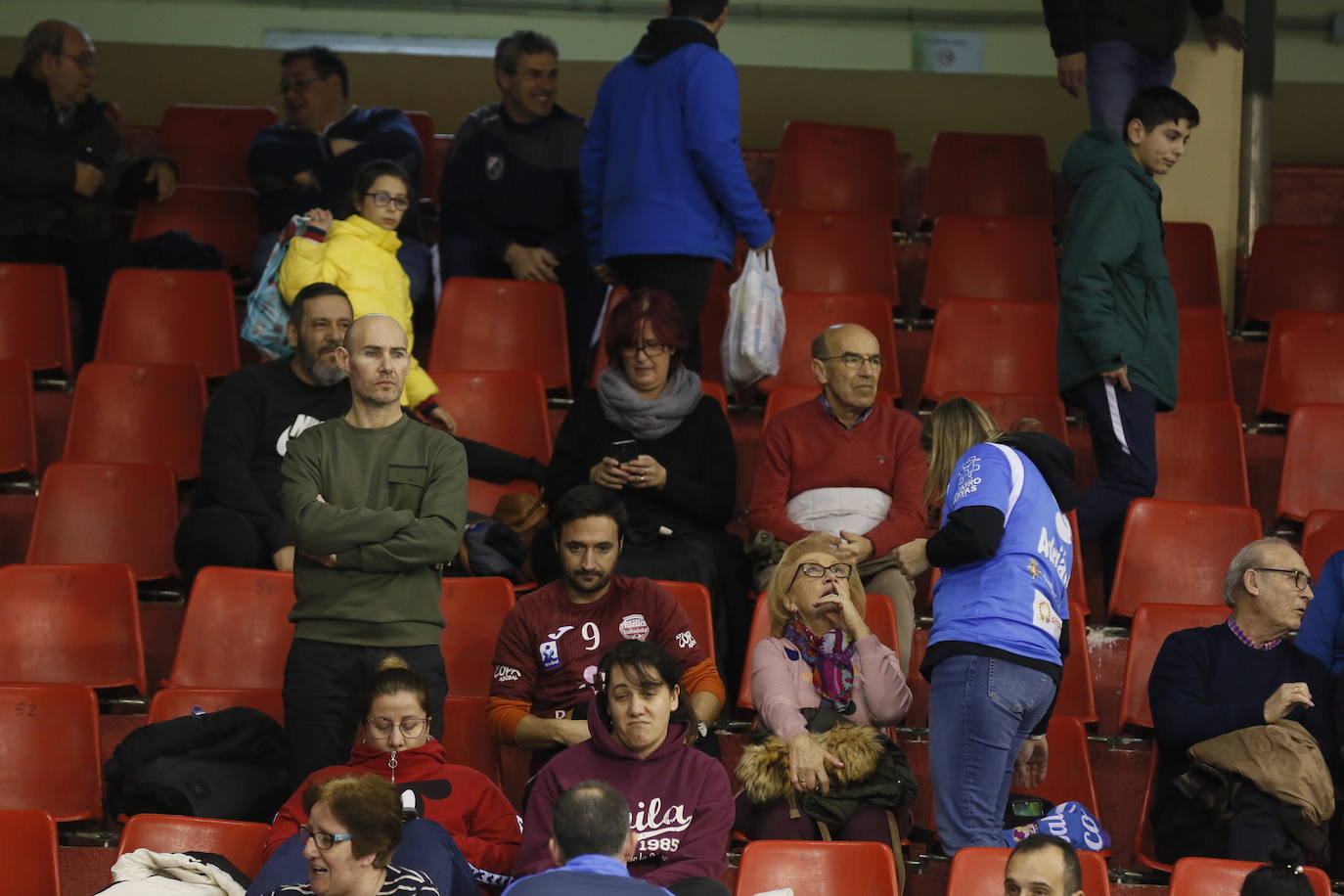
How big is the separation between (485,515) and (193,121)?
123 inches

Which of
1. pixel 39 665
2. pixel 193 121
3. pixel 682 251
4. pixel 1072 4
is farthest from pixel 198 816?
pixel 193 121

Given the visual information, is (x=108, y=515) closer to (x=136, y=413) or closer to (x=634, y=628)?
(x=136, y=413)

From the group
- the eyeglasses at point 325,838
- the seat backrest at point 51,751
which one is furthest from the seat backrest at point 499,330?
the eyeglasses at point 325,838

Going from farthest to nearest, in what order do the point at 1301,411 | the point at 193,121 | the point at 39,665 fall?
the point at 193,121, the point at 1301,411, the point at 39,665

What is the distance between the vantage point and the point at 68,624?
464cm

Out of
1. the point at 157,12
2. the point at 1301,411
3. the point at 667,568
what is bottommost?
the point at 667,568

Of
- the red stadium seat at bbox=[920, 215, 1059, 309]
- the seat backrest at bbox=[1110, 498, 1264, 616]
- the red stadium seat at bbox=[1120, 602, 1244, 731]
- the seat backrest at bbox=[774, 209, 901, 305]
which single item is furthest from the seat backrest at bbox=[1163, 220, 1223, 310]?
the red stadium seat at bbox=[1120, 602, 1244, 731]

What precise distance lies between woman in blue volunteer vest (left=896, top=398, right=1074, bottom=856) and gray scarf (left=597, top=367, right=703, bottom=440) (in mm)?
1212

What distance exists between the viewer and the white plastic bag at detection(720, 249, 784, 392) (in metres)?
Answer: 5.22

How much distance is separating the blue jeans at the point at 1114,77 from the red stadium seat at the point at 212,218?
2971 millimetres

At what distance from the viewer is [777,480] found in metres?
4.80

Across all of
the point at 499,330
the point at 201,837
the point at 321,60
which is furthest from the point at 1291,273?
the point at 201,837

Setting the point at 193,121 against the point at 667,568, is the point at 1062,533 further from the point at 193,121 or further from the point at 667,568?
the point at 193,121

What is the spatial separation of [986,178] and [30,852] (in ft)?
15.2
